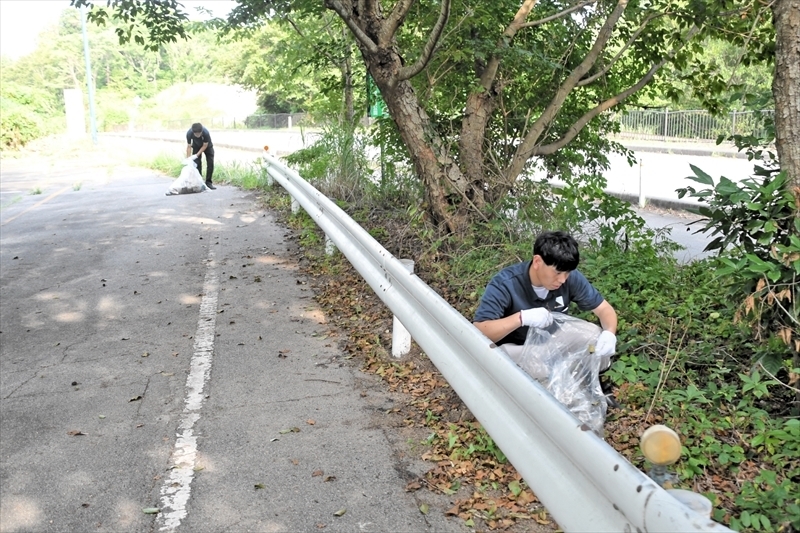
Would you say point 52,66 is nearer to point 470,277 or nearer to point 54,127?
point 54,127

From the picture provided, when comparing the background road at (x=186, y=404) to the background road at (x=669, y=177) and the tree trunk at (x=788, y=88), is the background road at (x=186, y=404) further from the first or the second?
the tree trunk at (x=788, y=88)

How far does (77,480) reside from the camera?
384cm

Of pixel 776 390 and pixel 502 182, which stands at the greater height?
pixel 502 182

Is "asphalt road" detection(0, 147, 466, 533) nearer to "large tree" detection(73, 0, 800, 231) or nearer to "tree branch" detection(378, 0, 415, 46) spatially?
"large tree" detection(73, 0, 800, 231)

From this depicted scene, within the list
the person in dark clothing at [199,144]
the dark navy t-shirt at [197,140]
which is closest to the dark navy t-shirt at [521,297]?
the person in dark clothing at [199,144]

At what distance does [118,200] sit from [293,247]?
23.2 ft

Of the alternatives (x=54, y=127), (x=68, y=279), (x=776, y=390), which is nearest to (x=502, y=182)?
(x=776, y=390)

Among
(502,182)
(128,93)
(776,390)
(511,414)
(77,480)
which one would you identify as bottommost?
(77,480)

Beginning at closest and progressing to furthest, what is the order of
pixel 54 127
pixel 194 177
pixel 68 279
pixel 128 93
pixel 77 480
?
1. pixel 77 480
2. pixel 68 279
3. pixel 194 177
4. pixel 54 127
5. pixel 128 93

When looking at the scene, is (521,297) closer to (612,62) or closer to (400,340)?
(400,340)

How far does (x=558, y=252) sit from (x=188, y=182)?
12.2m

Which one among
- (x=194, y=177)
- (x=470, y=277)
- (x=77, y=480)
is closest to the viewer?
(x=77, y=480)

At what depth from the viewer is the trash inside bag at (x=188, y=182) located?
15.0 m

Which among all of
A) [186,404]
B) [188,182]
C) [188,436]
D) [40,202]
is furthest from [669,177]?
[188,436]
